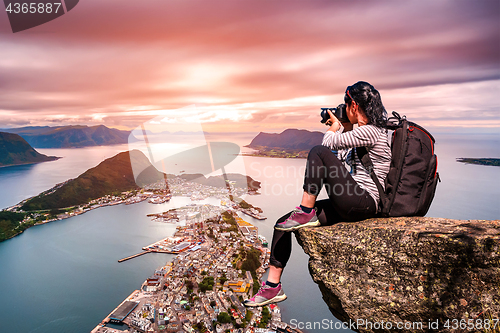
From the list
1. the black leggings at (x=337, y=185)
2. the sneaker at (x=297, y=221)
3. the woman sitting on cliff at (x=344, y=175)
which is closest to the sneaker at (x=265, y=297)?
the woman sitting on cliff at (x=344, y=175)

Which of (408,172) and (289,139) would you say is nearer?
(408,172)

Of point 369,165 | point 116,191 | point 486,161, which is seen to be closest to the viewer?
point 369,165

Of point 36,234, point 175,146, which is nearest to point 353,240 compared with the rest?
point 175,146

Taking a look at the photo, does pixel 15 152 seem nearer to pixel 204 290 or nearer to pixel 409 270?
pixel 204 290

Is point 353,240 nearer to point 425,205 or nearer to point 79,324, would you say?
point 425,205

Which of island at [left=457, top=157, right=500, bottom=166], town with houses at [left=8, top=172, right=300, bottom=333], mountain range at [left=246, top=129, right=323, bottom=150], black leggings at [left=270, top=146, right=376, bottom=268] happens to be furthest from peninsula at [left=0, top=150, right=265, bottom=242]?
island at [left=457, top=157, right=500, bottom=166]

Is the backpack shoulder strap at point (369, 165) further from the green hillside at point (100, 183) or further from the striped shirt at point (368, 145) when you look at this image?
the green hillside at point (100, 183)

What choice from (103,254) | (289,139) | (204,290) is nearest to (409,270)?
(204,290)

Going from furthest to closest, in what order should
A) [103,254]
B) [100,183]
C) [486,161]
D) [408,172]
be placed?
[486,161], [100,183], [103,254], [408,172]
